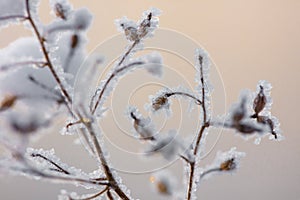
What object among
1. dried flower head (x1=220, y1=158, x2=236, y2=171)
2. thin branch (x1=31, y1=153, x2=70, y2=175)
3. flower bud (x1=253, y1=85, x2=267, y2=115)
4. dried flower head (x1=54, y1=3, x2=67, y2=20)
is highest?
dried flower head (x1=54, y1=3, x2=67, y2=20)

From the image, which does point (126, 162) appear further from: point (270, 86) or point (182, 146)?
point (270, 86)

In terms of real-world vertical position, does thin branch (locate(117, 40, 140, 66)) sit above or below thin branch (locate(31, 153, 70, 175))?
above

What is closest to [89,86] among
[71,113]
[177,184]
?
[71,113]

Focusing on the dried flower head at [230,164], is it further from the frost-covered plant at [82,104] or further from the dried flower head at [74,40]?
the dried flower head at [74,40]

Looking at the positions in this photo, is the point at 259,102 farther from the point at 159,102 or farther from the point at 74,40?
the point at 74,40

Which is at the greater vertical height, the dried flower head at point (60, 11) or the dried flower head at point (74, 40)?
the dried flower head at point (60, 11)

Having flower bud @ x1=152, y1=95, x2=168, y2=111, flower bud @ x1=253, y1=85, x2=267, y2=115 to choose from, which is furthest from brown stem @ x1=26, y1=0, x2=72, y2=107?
flower bud @ x1=253, y1=85, x2=267, y2=115

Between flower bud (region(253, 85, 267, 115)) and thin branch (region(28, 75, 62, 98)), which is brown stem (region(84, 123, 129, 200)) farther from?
flower bud (region(253, 85, 267, 115))

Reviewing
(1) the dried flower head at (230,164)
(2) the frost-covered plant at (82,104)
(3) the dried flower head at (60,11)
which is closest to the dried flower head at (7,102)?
(2) the frost-covered plant at (82,104)

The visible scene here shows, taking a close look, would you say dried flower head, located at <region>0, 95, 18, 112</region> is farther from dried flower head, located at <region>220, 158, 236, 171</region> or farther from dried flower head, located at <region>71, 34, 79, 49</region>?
dried flower head, located at <region>220, 158, 236, 171</region>
